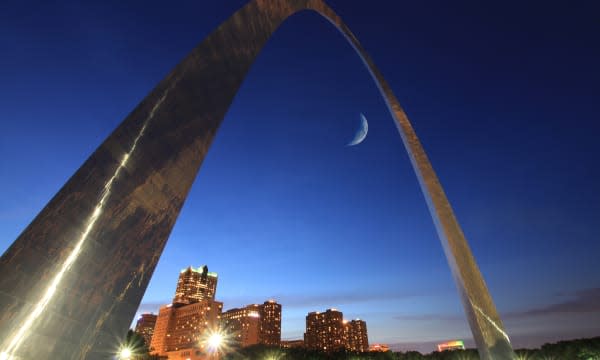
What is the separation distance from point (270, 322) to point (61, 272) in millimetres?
171564

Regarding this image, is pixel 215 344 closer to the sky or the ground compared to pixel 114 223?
closer to the sky

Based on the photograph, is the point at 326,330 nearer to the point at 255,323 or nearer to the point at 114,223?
the point at 255,323

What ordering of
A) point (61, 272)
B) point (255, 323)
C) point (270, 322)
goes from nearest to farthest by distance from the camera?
1. point (61, 272)
2. point (255, 323)
3. point (270, 322)

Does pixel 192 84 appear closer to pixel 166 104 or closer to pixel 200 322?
pixel 166 104

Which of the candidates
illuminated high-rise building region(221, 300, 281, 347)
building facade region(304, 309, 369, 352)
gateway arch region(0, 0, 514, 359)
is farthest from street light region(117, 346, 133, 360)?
building facade region(304, 309, 369, 352)

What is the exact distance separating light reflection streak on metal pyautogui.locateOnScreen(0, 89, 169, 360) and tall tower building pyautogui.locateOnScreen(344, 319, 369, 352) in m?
189

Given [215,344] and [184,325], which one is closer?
[215,344]

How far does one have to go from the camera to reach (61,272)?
4.49 metres

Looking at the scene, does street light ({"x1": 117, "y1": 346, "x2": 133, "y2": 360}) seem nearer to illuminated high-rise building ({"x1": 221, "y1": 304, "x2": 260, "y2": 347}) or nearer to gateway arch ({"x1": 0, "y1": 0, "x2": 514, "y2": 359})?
gateway arch ({"x1": 0, "y1": 0, "x2": 514, "y2": 359})

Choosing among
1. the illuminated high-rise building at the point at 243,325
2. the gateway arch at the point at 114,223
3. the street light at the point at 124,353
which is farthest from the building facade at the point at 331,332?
the gateway arch at the point at 114,223

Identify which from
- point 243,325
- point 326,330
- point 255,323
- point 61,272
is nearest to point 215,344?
point 61,272

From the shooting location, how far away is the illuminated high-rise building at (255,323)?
13662cm

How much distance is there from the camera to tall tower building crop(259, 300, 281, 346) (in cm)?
15226

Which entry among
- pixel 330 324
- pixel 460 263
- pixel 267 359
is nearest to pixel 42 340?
pixel 460 263
